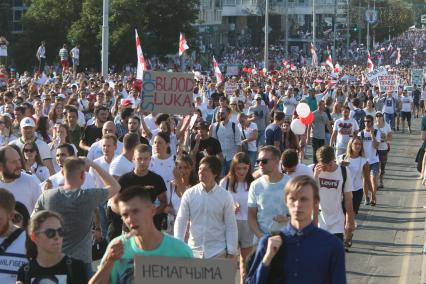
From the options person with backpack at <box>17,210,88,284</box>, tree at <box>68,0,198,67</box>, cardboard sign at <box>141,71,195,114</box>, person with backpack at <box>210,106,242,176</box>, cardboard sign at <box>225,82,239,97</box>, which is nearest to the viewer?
person with backpack at <box>17,210,88,284</box>

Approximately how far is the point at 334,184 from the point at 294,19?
127053 mm

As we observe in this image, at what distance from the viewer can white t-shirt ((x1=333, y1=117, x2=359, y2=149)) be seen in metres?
19.6

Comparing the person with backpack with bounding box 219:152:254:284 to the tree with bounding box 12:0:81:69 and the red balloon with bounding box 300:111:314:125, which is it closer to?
the red balloon with bounding box 300:111:314:125

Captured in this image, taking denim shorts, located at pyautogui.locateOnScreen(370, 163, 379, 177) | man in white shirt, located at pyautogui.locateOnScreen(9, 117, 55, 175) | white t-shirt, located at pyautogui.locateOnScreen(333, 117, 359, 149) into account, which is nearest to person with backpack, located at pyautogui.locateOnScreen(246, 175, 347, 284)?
man in white shirt, located at pyautogui.locateOnScreen(9, 117, 55, 175)

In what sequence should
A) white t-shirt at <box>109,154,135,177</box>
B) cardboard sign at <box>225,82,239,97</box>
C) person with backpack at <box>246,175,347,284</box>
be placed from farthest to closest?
cardboard sign at <box>225,82,239,97</box> < white t-shirt at <box>109,154,135,177</box> < person with backpack at <box>246,175,347,284</box>

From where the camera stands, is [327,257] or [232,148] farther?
[232,148]

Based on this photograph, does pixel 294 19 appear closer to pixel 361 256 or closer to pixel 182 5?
pixel 182 5

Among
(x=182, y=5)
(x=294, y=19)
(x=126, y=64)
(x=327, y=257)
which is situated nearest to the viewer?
(x=327, y=257)

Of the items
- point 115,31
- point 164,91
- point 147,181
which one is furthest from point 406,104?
point 147,181

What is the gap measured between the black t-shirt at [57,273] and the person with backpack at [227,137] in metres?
10.9

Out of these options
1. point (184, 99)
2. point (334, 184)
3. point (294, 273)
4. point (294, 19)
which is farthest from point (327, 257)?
point (294, 19)

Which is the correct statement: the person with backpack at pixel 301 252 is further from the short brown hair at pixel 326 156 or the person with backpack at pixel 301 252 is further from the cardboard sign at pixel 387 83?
the cardboard sign at pixel 387 83

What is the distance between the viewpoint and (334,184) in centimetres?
1128

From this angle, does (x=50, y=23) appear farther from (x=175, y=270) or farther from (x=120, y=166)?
(x=175, y=270)
